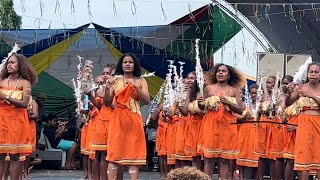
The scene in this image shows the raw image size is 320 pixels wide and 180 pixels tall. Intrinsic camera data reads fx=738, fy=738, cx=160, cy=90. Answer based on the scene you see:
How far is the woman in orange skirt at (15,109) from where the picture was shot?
7.30 metres

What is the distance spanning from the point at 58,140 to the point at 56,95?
1074 millimetres

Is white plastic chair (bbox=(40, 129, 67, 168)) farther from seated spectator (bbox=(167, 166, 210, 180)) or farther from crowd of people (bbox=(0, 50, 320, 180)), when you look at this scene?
seated spectator (bbox=(167, 166, 210, 180))

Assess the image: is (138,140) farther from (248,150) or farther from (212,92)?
(248,150)

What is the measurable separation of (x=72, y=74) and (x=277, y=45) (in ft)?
16.1

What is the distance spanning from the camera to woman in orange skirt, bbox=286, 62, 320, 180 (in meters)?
7.38

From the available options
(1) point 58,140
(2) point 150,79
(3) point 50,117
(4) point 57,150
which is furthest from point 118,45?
(4) point 57,150

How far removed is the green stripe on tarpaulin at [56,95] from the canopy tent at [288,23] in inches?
149

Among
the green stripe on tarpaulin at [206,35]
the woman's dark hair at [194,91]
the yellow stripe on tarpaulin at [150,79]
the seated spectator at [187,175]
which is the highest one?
the green stripe on tarpaulin at [206,35]

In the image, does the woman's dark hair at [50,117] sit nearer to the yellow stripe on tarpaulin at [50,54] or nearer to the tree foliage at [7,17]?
the yellow stripe on tarpaulin at [50,54]

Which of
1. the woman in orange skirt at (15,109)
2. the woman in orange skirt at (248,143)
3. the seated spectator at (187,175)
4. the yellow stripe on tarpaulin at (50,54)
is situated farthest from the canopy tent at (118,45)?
the seated spectator at (187,175)

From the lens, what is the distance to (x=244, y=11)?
49.9ft

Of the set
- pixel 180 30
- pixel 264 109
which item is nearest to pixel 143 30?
pixel 180 30

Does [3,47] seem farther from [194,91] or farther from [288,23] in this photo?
[194,91]

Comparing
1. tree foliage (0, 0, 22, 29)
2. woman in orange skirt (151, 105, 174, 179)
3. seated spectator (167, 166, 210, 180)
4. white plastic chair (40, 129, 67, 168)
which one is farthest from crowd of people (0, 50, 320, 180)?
tree foliage (0, 0, 22, 29)
